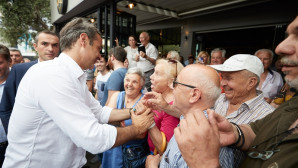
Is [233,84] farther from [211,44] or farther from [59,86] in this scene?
[211,44]

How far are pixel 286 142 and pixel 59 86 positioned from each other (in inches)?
59.9

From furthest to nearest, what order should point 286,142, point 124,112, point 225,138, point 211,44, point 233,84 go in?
point 211,44 < point 124,112 < point 233,84 < point 225,138 < point 286,142

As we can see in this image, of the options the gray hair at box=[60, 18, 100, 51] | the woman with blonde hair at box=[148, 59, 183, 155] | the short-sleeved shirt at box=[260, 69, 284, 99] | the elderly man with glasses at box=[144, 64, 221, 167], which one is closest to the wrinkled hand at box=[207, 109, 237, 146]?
the elderly man with glasses at box=[144, 64, 221, 167]

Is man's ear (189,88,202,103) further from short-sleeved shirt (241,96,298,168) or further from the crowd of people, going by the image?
short-sleeved shirt (241,96,298,168)

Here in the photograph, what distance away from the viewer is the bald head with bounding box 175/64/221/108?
1.32 m

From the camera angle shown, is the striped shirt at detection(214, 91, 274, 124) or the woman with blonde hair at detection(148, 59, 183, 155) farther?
the woman with blonde hair at detection(148, 59, 183, 155)

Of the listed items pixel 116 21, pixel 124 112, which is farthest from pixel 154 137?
pixel 116 21

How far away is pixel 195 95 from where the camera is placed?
4.35 feet

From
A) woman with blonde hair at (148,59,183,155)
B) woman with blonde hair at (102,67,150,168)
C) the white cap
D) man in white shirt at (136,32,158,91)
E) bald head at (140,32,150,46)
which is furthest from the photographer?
bald head at (140,32,150,46)

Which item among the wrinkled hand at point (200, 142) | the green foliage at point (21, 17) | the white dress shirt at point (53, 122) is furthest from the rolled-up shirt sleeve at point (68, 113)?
the green foliage at point (21, 17)

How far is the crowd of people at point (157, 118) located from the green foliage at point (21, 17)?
14.4 meters

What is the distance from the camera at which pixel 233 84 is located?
1.88m

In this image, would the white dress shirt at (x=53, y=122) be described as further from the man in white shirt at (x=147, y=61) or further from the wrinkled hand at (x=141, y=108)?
the man in white shirt at (x=147, y=61)

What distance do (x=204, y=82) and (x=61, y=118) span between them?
118 cm
